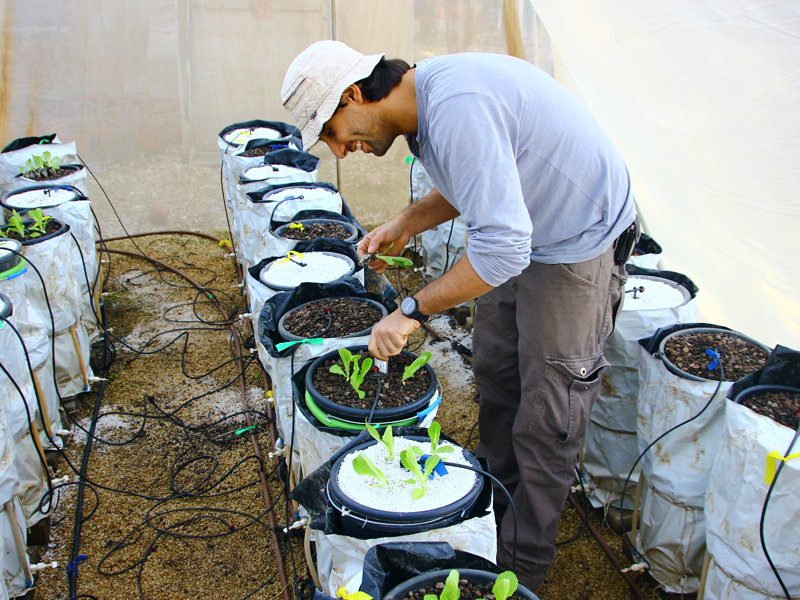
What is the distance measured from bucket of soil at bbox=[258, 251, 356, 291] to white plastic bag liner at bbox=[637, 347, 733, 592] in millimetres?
1083

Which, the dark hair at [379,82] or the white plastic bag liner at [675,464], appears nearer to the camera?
the dark hair at [379,82]

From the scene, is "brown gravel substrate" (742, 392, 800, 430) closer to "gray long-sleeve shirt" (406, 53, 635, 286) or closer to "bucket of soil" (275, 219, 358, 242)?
"gray long-sleeve shirt" (406, 53, 635, 286)

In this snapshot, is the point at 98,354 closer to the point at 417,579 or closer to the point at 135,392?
the point at 135,392

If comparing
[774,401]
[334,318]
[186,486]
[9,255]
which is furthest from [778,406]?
[9,255]

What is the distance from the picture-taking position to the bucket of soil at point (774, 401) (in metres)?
1.38

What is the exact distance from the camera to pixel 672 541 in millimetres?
1715

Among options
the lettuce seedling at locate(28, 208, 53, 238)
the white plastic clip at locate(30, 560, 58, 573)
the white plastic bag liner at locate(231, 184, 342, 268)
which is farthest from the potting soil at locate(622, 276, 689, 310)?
the lettuce seedling at locate(28, 208, 53, 238)

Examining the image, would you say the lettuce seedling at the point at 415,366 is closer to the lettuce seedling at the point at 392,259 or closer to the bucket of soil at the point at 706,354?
the lettuce seedling at the point at 392,259

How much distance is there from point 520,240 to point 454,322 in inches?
92.5

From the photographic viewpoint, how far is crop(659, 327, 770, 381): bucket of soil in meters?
1.63

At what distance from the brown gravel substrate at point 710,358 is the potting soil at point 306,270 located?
1.14m

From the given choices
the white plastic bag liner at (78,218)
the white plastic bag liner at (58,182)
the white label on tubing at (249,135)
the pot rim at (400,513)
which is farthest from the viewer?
the white label on tubing at (249,135)

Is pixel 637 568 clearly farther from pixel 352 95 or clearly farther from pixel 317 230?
pixel 317 230

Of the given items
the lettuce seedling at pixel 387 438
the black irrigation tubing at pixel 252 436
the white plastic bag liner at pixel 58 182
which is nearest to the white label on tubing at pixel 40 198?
the white plastic bag liner at pixel 58 182
